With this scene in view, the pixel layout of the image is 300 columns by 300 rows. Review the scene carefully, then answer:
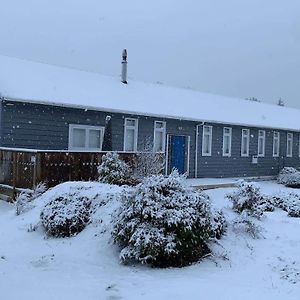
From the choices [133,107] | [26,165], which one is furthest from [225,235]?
[133,107]

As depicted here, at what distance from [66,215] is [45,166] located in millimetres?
Answer: 4341

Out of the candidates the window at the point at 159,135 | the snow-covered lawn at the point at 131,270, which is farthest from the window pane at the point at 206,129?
the snow-covered lawn at the point at 131,270

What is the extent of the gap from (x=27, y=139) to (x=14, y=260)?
897 centimetres

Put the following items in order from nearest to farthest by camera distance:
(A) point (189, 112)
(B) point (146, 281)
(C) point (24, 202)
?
(B) point (146, 281) → (C) point (24, 202) → (A) point (189, 112)

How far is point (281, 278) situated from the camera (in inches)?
252

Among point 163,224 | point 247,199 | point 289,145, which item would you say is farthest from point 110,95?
point 289,145

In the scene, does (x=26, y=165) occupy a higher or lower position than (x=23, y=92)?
lower

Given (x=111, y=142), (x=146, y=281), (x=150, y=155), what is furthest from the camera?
(x=111, y=142)

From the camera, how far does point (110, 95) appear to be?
1928 cm

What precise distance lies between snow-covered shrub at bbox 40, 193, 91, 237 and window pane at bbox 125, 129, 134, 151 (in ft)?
32.9

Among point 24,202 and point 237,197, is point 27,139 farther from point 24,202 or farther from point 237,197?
Answer: point 237,197

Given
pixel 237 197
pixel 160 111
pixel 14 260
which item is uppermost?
pixel 160 111

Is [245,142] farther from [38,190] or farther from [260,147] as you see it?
[38,190]

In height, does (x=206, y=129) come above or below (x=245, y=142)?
above
